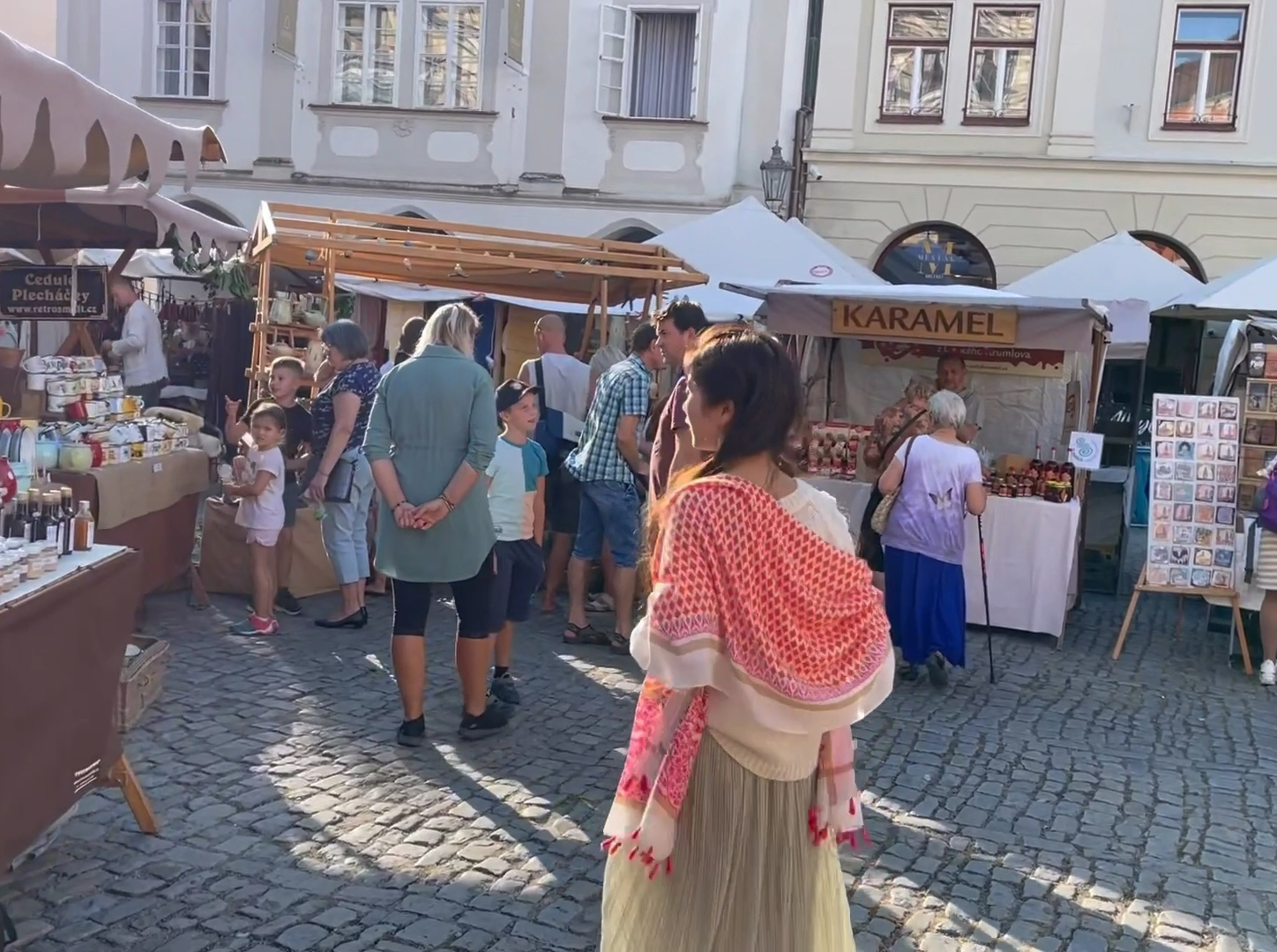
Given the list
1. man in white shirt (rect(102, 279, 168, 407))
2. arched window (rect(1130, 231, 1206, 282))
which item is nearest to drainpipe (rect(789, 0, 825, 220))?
arched window (rect(1130, 231, 1206, 282))

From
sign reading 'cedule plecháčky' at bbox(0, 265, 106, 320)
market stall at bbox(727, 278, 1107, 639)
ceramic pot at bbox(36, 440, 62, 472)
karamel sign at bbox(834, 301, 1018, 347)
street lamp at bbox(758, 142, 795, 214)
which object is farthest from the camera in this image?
street lamp at bbox(758, 142, 795, 214)

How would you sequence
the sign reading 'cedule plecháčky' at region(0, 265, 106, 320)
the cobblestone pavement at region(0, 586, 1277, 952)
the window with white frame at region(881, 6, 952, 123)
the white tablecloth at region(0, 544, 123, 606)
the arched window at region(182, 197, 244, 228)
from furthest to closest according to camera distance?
the arched window at region(182, 197, 244, 228), the window with white frame at region(881, 6, 952, 123), the sign reading 'cedule plecháčky' at region(0, 265, 106, 320), the cobblestone pavement at region(0, 586, 1277, 952), the white tablecloth at region(0, 544, 123, 606)

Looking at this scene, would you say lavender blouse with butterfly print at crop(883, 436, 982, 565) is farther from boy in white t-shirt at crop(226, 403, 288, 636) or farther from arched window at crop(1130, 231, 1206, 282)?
arched window at crop(1130, 231, 1206, 282)

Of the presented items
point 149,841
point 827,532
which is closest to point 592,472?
point 149,841

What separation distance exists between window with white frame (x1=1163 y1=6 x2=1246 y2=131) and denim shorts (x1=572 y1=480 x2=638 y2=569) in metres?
11.7

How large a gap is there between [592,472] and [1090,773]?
9.61 feet

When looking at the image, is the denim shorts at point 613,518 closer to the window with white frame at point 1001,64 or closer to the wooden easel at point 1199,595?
the wooden easel at point 1199,595

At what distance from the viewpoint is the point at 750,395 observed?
2535 millimetres

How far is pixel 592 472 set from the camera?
691cm

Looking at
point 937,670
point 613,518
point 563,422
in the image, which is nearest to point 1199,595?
point 937,670

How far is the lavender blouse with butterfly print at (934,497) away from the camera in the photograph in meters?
6.65

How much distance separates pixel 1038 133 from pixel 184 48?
476 inches

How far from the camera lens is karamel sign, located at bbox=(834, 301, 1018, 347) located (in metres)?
8.92

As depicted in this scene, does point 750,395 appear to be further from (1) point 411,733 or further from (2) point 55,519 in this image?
(1) point 411,733
